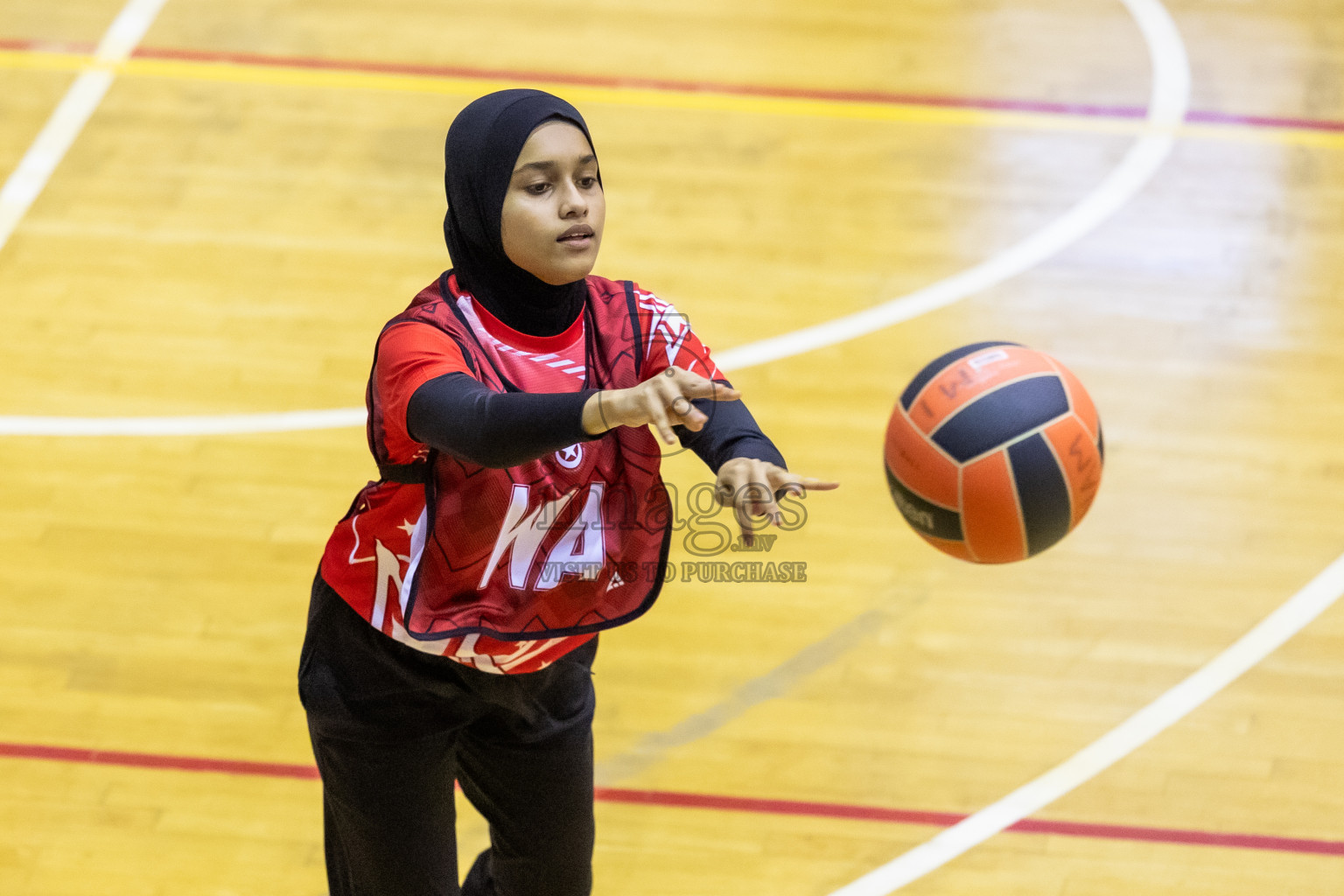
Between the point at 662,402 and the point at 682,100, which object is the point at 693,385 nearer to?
the point at 662,402

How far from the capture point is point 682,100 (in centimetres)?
645

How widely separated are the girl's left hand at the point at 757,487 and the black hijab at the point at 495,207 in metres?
0.41

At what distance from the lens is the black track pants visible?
2572mm

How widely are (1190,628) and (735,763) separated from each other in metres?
1.40

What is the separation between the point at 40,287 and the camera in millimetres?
5340

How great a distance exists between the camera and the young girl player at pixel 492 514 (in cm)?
235

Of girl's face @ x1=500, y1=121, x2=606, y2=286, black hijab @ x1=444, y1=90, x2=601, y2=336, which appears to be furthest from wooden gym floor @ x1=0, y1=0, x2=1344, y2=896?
girl's face @ x1=500, y1=121, x2=606, y2=286

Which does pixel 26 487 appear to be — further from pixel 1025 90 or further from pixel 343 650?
pixel 1025 90

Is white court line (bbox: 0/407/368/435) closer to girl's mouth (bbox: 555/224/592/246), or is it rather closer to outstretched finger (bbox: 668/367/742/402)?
girl's mouth (bbox: 555/224/592/246)

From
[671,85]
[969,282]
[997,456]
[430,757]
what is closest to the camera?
[430,757]

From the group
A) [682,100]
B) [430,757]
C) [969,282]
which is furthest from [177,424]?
[969,282]

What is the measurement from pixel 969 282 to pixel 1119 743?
2.13 m

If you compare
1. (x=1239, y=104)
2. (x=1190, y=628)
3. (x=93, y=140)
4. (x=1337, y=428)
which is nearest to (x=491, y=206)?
(x=1190, y=628)

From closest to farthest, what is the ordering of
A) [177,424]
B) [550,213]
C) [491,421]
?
[491,421] → [550,213] → [177,424]
